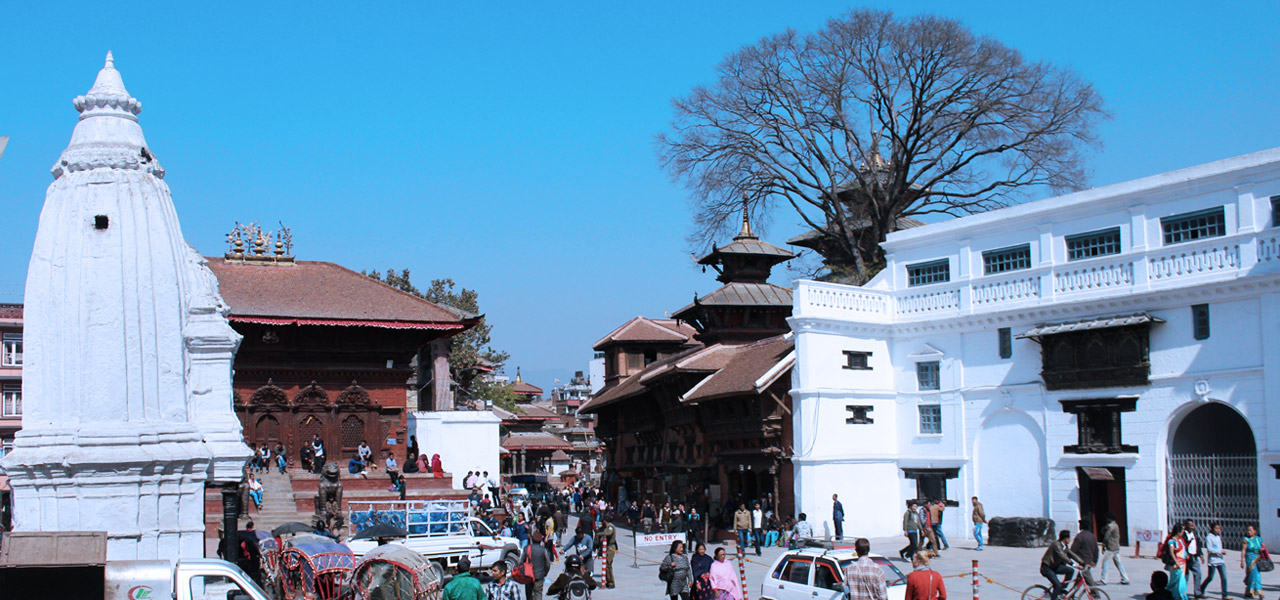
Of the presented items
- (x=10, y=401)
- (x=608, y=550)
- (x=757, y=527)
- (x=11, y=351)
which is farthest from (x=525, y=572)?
(x=11, y=351)

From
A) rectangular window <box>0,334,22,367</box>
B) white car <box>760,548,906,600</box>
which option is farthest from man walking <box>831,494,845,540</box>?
rectangular window <box>0,334,22,367</box>

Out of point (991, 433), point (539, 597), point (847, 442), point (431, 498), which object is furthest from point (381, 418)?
point (539, 597)

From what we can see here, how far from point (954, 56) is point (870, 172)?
15.4 ft

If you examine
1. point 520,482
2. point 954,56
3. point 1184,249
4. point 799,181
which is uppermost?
point 954,56

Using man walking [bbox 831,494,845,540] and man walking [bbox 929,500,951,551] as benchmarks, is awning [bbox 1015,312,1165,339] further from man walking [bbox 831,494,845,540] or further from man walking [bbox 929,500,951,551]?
man walking [bbox 831,494,845,540]

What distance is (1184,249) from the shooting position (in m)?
26.5

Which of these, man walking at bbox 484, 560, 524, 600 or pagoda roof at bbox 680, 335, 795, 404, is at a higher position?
pagoda roof at bbox 680, 335, 795, 404

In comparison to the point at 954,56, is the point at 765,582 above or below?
below

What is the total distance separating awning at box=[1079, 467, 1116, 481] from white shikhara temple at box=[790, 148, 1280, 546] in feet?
0.13

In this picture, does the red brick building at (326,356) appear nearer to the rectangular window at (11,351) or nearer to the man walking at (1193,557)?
the rectangular window at (11,351)

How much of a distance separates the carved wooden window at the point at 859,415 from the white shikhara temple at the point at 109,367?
68.8 ft

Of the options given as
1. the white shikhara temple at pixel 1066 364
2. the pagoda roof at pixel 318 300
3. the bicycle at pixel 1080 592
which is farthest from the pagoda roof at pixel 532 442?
the bicycle at pixel 1080 592

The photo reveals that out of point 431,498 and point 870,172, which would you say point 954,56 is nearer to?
point 870,172

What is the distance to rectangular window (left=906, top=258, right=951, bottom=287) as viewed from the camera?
3200 cm
